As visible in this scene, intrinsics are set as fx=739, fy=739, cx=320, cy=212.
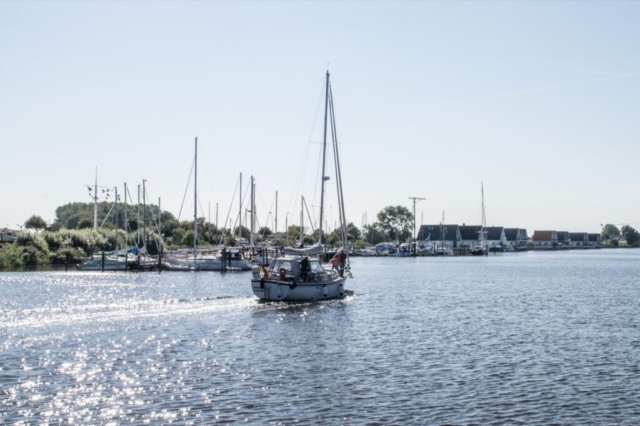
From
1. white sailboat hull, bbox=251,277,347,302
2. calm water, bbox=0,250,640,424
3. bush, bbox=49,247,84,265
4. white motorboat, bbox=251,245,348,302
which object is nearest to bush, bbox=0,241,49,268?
bush, bbox=49,247,84,265

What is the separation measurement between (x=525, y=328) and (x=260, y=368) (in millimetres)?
18704

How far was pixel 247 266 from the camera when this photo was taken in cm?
9781

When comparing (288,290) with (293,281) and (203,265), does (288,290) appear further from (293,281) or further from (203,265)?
(203,265)

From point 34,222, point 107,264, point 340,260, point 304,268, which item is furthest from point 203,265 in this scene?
point 34,222

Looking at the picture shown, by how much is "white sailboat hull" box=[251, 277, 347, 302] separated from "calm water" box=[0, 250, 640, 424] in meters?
1.05

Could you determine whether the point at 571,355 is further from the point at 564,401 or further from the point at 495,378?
the point at 564,401

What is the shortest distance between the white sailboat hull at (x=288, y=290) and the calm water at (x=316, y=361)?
3.44ft

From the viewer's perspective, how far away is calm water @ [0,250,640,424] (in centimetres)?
2252

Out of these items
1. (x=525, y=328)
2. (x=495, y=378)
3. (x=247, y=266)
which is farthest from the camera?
(x=247, y=266)

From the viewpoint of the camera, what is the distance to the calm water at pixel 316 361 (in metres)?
22.5

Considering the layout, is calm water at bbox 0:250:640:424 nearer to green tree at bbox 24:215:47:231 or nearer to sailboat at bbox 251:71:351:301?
sailboat at bbox 251:71:351:301

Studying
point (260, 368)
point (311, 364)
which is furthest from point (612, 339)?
point (260, 368)

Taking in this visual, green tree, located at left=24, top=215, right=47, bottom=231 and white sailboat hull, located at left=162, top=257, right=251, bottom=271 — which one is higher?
green tree, located at left=24, top=215, right=47, bottom=231

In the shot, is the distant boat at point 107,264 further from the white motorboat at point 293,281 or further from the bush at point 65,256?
the white motorboat at point 293,281
